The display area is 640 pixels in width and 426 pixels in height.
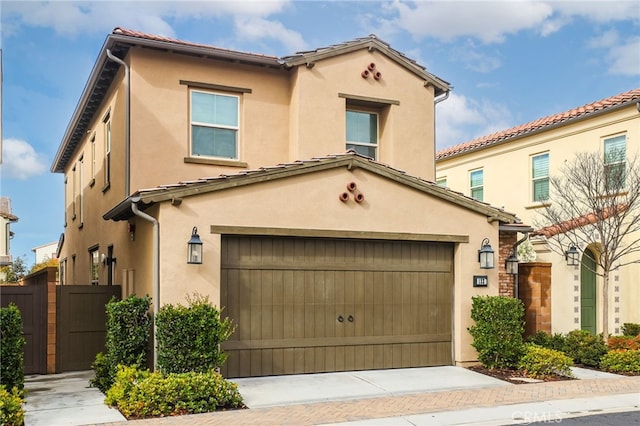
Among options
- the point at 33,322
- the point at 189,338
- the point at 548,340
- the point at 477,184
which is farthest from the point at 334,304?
the point at 477,184

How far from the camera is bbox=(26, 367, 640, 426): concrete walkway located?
8.84 meters

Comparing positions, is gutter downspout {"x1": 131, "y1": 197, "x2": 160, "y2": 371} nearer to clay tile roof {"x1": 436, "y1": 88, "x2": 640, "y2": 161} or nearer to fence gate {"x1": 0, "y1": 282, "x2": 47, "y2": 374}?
fence gate {"x1": 0, "y1": 282, "x2": 47, "y2": 374}

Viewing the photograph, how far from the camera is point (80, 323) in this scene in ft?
43.8

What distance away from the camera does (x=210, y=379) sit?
9562mm

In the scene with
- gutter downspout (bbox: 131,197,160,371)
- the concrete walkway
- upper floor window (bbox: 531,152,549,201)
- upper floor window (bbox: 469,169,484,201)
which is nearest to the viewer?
the concrete walkway

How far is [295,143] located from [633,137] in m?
9.30

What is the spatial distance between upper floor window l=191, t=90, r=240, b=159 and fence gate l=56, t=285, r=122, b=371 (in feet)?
11.8

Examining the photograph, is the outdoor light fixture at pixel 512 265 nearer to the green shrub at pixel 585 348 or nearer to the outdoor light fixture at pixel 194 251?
the green shrub at pixel 585 348

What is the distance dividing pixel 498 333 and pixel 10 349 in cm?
867

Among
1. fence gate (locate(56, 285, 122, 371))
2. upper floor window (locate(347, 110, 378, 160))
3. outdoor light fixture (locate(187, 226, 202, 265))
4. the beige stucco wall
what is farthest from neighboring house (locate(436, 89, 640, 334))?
fence gate (locate(56, 285, 122, 371))

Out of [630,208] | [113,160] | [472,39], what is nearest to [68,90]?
[113,160]

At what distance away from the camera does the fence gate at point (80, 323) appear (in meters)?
13.2

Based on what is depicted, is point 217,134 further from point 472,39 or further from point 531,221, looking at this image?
point 531,221

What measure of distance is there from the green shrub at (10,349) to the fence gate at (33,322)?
9.85ft
